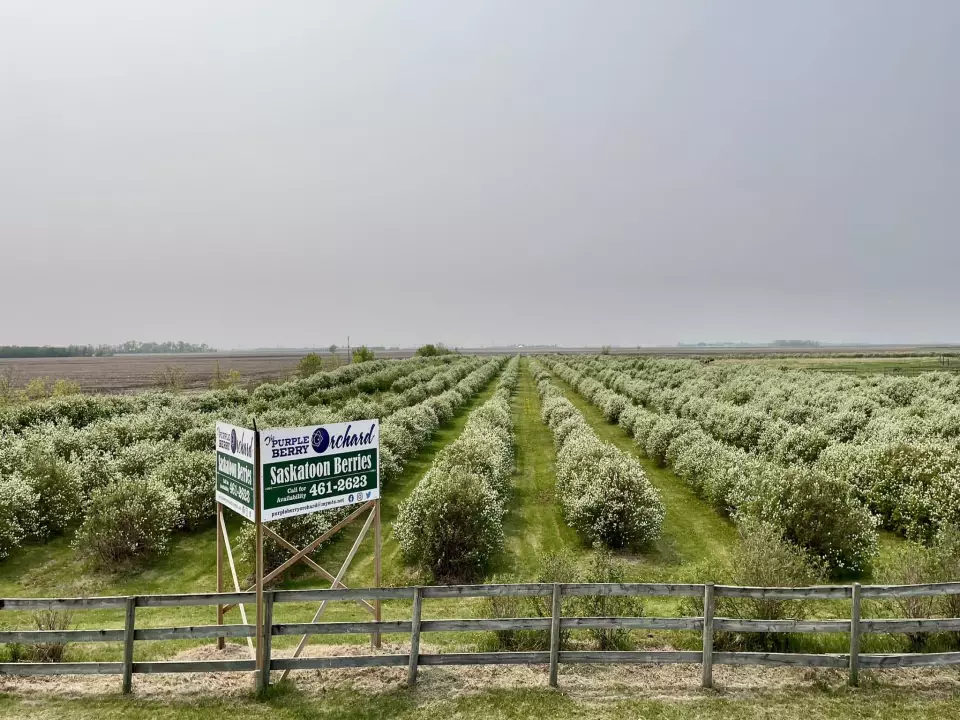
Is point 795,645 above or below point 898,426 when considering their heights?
below

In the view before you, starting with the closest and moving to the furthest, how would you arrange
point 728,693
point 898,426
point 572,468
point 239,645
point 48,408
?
1. point 728,693
2. point 239,645
3. point 572,468
4. point 898,426
5. point 48,408

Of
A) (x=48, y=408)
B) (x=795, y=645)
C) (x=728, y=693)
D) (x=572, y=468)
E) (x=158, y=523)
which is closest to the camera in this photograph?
(x=728, y=693)

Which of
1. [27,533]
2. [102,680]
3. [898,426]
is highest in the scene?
[898,426]

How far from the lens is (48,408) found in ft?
125

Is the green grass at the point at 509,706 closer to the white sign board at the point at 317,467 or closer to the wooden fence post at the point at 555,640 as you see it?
the wooden fence post at the point at 555,640

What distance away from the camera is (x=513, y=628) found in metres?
8.44

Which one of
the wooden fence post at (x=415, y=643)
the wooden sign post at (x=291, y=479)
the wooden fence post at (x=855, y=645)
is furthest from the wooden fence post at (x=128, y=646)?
the wooden fence post at (x=855, y=645)

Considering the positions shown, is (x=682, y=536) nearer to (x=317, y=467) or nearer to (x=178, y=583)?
(x=317, y=467)

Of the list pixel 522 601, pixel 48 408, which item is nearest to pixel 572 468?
pixel 522 601

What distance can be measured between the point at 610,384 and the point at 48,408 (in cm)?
5728

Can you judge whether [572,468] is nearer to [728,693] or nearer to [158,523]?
[728,693]

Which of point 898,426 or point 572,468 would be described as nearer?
point 572,468

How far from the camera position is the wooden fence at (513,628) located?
8.28 meters

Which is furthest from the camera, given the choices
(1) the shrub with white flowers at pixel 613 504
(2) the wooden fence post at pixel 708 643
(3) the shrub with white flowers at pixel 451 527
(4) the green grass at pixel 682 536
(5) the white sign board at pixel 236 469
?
(1) the shrub with white flowers at pixel 613 504
